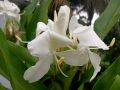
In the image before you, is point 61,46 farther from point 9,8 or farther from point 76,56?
point 9,8

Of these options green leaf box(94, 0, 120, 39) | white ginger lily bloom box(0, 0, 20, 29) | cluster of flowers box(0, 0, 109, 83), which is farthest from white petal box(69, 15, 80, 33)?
white ginger lily bloom box(0, 0, 20, 29)

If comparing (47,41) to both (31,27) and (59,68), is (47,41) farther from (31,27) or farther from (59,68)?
(31,27)

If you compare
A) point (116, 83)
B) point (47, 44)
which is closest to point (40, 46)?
point (47, 44)

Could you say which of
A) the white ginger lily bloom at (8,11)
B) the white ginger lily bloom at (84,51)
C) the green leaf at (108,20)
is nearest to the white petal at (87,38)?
the white ginger lily bloom at (84,51)

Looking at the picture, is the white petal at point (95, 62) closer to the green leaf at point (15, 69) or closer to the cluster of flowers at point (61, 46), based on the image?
the cluster of flowers at point (61, 46)

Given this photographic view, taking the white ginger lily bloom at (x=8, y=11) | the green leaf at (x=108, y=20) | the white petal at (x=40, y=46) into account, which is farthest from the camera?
the white ginger lily bloom at (x=8, y=11)
